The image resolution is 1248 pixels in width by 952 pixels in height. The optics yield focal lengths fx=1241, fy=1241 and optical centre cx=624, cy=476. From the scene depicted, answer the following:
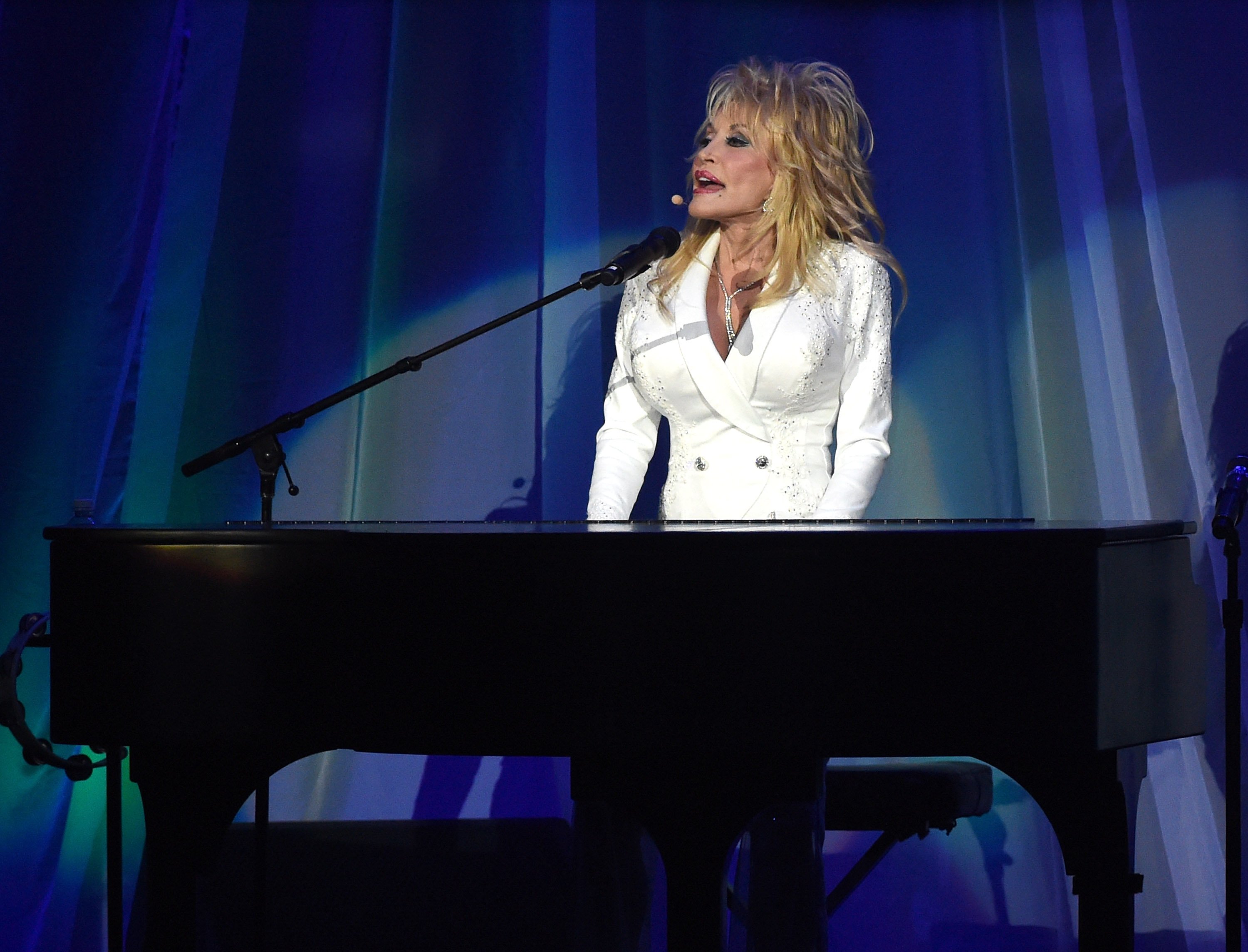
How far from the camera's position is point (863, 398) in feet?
6.91

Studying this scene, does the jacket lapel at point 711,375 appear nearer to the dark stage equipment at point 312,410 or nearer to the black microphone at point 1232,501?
the dark stage equipment at point 312,410

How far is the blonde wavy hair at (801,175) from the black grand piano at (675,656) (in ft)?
2.91

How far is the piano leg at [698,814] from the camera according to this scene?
138 centimetres

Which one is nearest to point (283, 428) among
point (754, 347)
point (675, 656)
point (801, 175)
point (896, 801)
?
point (675, 656)

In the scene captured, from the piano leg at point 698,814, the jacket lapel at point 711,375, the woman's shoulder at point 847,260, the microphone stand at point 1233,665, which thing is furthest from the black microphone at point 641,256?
the microphone stand at point 1233,665

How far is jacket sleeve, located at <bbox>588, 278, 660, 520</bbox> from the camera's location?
2.19m

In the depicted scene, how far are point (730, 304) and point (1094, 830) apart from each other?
44.5 inches

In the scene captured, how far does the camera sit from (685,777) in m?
1.40

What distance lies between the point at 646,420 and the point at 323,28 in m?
1.18

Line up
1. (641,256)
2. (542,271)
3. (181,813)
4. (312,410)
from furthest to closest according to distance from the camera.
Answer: (542,271)
(641,256)
(312,410)
(181,813)

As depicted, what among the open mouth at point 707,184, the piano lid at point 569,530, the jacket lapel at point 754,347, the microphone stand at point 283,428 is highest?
the open mouth at point 707,184

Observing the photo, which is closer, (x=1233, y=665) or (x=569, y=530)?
(x=569, y=530)

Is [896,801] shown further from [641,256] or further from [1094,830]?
[641,256]

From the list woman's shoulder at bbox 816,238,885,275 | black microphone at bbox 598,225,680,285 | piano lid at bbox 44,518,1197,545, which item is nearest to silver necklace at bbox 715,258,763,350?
woman's shoulder at bbox 816,238,885,275
